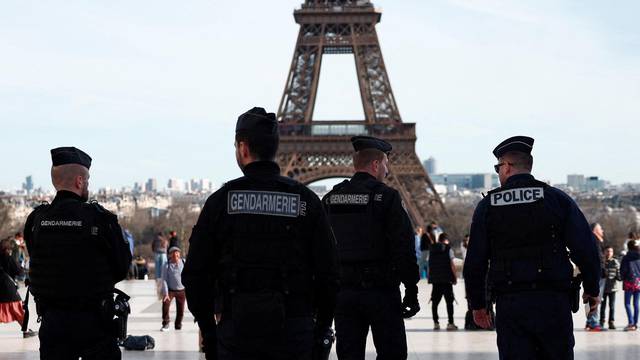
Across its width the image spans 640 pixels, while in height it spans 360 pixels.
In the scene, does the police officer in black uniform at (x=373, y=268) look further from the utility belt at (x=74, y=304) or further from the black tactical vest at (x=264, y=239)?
the black tactical vest at (x=264, y=239)

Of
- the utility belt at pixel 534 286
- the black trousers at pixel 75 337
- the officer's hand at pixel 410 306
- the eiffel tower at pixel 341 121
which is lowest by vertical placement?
the black trousers at pixel 75 337

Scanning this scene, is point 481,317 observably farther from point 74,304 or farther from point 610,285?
point 610,285

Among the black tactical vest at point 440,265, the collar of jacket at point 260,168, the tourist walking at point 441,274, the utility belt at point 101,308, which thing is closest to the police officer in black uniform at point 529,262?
the collar of jacket at point 260,168

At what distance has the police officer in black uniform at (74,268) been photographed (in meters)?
6.51

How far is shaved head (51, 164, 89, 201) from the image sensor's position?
683 cm

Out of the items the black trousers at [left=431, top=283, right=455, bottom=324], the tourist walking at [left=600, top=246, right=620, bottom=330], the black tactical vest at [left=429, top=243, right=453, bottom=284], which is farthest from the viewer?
the black tactical vest at [left=429, top=243, right=453, bottom=284]

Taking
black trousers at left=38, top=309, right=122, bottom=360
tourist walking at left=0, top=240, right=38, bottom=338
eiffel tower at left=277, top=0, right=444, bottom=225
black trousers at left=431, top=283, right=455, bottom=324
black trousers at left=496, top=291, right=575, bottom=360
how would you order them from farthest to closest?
eiffel tower at left=277, top=0, right=444, bottom=225
black trousers at left=431, top=283, right=455, bottom=324
tourist walking at left=0, top=240, right=38, bottom=338
black trousers at left=496, top=291, right=575, bottom=360
black trousers at left=38, top=309, right=122, bottom=360

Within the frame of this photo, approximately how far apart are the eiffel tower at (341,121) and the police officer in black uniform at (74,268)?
4543 cm

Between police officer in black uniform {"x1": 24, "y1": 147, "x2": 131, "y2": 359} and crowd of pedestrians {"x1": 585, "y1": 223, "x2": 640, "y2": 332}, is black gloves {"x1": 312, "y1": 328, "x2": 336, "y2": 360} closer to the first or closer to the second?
police officer in black uniform {"x1": 24, "y1": 147, "x2": 131, "y2": 359}

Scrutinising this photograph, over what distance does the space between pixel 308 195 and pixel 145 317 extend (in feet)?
42.5

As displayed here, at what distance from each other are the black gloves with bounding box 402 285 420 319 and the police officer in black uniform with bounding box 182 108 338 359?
199 centimetres

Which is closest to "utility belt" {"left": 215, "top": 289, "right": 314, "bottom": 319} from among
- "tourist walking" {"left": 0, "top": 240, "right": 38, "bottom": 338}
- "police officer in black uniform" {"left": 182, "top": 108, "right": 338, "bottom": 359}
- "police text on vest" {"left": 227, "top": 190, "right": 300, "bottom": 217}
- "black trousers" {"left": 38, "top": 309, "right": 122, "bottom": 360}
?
"police officer in black uniform" {"left": 182, "top": 108, "right": 338, "bottom": 359}

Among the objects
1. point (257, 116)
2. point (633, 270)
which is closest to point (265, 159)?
point (257, 116)

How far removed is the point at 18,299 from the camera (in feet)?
46.9
